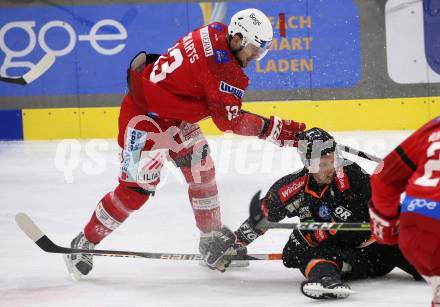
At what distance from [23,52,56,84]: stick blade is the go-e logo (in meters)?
0.04

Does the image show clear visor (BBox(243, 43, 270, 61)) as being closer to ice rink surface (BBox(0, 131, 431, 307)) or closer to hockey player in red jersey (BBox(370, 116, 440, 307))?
ice rink surface (BBox(0, 131, 431, 307))

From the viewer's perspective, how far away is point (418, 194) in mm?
2564

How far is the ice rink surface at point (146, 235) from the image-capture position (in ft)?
12.8

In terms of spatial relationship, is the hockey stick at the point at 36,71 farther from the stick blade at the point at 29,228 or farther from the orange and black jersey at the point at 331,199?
the orange and black jersey at the point at 331,199

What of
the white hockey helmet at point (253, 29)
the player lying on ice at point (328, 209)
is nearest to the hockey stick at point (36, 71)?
the white hockey helmet at point (253, 29)

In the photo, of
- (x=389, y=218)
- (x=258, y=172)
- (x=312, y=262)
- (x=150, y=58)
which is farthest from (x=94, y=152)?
(x=389, y=218)

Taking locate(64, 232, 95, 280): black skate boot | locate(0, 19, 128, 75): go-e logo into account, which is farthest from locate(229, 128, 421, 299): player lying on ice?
locate(0, 19, 128, 75): go-e logo

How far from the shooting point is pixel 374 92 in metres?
8.12

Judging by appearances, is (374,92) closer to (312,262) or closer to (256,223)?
(312,262)

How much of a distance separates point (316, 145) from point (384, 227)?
1.18 meters

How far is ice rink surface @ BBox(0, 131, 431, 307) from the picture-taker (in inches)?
154

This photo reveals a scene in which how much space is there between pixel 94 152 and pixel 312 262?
4366 mm

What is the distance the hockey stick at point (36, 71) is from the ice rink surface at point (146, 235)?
0.59 m

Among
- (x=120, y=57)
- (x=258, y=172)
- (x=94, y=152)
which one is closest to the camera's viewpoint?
(x=258, y=172)
